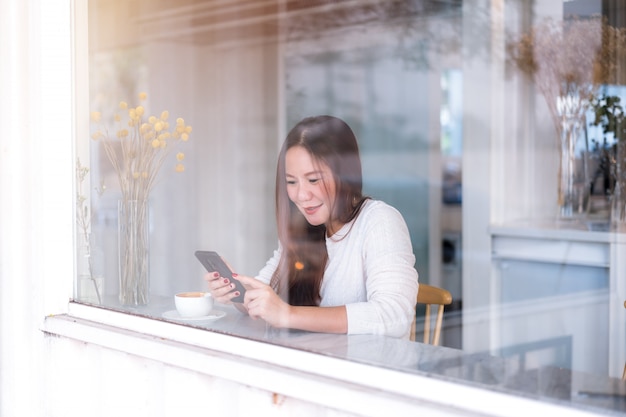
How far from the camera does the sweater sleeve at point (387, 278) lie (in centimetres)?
137

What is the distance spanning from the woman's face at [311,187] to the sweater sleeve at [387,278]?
104 mm

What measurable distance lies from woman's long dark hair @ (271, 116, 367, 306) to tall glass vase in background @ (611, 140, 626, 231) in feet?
4.94

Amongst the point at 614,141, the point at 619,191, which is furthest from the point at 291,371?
the point at 614,141

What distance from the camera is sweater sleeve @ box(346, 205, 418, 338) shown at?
1.37 metres

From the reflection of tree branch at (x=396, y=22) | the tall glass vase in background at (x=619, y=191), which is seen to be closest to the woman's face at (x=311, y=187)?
the tall glass vase in background at (x=619, y=191)

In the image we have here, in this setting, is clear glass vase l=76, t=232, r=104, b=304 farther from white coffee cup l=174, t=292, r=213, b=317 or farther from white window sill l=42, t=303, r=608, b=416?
white coffee cup l=174, t=292, r=213, b=317

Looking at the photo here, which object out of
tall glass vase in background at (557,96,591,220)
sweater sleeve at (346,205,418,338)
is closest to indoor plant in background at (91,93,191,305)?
sweater sleeve at (346,205,418,338)

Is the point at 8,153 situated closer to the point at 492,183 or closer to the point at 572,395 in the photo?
the point at 572,395

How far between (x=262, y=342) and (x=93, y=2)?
875 mm

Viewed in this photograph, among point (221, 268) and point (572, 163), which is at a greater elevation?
point (572, 163)

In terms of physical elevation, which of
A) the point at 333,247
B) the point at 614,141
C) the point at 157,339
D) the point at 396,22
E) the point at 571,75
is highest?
the point at 396,22

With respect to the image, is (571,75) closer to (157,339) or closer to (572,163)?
(572,163)

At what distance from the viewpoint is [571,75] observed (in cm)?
322

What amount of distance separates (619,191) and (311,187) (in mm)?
1799
